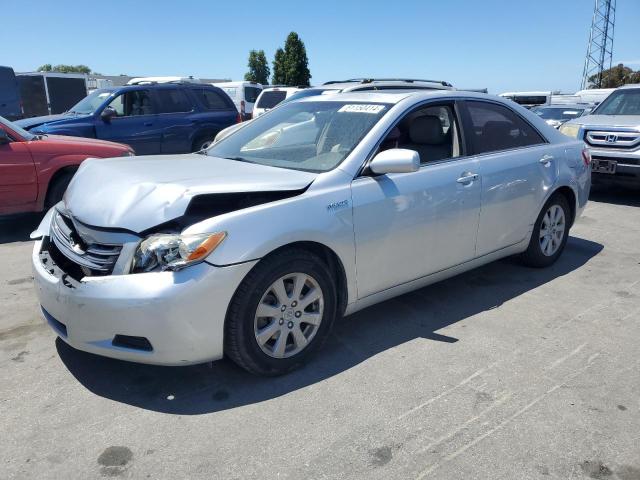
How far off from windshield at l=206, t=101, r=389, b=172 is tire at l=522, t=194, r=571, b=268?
2085mm

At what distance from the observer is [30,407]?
292 centimetres

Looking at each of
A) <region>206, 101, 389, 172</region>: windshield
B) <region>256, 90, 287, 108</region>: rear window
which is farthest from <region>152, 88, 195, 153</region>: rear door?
<region>256, 90, 287, 108</region>: rear window

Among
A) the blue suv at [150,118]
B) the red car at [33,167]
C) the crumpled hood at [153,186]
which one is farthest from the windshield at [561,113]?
the crumpled hood at [153,186]

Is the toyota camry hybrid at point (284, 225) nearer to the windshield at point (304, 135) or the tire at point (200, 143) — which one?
the windshield at point (304, 135)

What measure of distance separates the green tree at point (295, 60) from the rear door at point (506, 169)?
1779 inches

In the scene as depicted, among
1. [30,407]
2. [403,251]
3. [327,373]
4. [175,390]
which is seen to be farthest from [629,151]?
[30,407]

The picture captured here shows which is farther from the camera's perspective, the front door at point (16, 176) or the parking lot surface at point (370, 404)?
the front door at point (16, 176)

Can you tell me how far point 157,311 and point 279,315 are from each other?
714 mm

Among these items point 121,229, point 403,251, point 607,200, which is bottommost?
point 607,200

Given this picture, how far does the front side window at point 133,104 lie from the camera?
9.81 meters

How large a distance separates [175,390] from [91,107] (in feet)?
26.6

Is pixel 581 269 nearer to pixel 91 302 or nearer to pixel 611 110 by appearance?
pixel 91 302

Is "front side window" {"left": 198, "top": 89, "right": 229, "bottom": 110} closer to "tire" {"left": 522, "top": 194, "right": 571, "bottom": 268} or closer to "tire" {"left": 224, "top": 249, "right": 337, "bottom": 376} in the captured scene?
"tire" {"left": 522, "top": 194, "right": 571, "bottom": 268}

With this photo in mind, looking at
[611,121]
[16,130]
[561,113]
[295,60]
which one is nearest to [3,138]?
[16,130]
